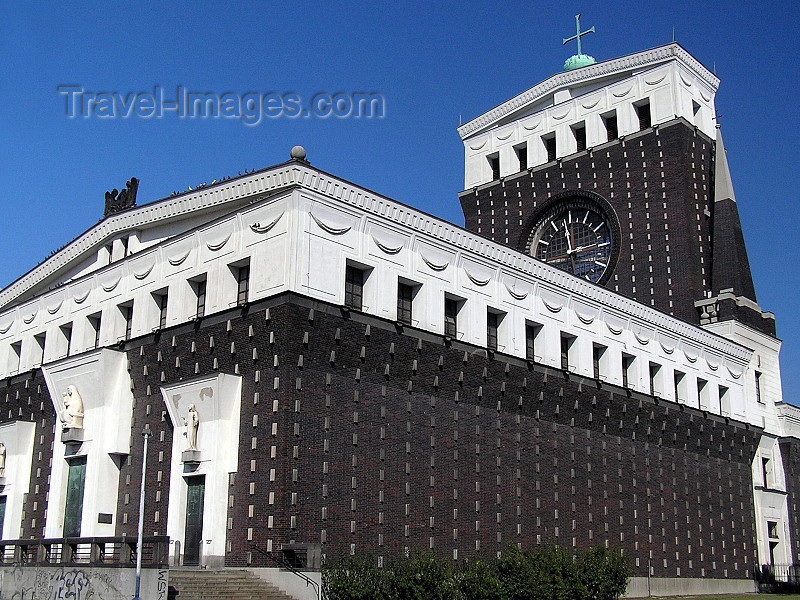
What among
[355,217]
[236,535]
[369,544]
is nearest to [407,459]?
[369,544]

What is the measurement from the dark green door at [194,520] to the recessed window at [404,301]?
400 inches

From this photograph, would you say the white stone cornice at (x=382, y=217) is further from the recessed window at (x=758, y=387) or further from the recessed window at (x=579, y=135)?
the recessed window at (x=579, y=135)

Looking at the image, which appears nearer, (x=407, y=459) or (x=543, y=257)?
(x=407, y=459)

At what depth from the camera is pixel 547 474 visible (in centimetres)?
4212

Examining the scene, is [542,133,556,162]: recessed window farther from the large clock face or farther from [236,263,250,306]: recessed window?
[236,263,250,306]: recessed window

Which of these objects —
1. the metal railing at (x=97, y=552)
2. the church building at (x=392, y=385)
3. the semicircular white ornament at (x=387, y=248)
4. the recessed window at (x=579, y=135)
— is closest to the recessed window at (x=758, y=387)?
the church building at (x=392, y=385)

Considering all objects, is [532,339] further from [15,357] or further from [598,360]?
[15,357]

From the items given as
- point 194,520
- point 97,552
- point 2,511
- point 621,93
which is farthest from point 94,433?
point 621,93

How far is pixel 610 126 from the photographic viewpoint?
64.6 metres

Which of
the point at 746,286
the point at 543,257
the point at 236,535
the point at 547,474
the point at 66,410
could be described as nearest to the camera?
the point at 236,535

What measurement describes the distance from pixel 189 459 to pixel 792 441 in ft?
142

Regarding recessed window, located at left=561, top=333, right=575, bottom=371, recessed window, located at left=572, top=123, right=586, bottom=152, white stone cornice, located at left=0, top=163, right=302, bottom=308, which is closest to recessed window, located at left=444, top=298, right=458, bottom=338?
recessed window, located at left=561, top=333, right=575, bottom=371

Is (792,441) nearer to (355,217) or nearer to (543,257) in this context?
(543,257)

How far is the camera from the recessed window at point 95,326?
42.3m
